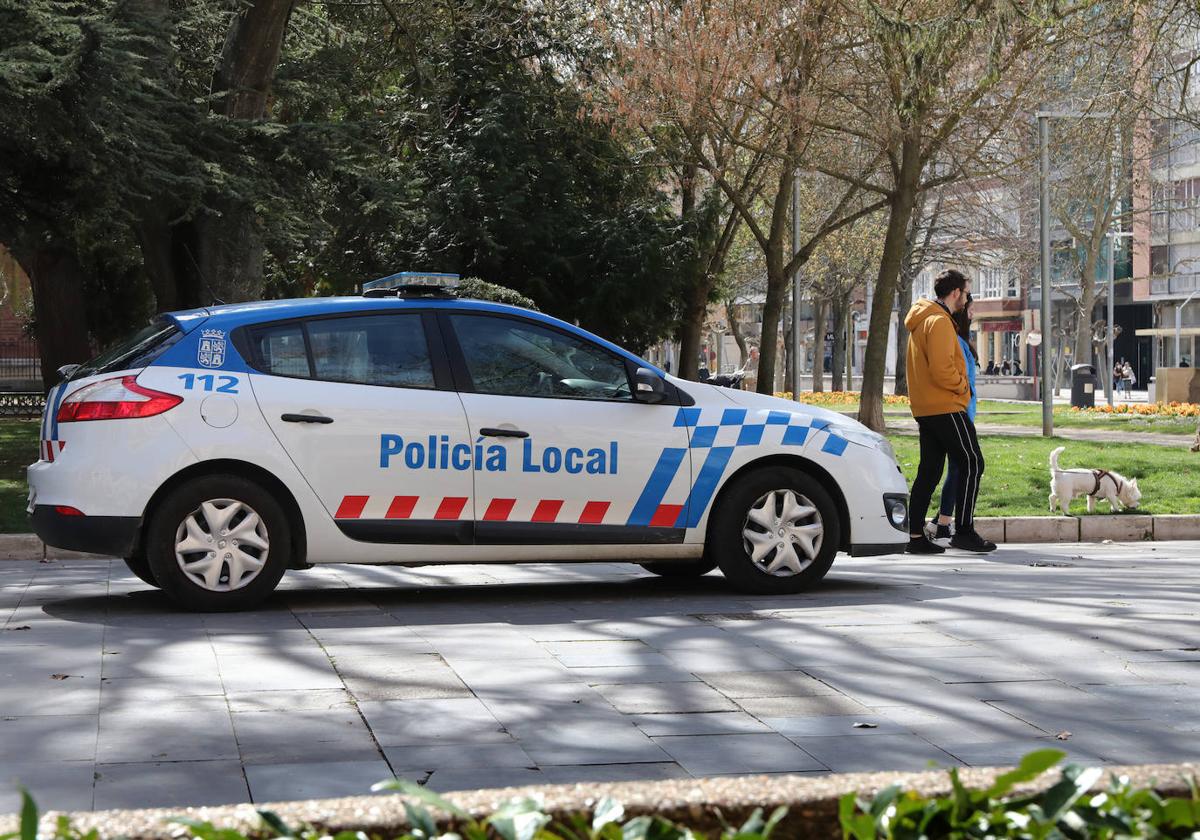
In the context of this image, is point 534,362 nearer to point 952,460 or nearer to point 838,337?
point 952,460

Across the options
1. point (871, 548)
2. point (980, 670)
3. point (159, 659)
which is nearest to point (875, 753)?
point (980, 670)

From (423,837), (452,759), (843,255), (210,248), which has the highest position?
(843,255)

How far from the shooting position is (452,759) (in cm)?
495

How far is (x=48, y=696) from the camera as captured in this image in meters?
5.94

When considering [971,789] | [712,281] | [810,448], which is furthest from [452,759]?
[712,281]

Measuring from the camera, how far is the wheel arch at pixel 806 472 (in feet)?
29.2

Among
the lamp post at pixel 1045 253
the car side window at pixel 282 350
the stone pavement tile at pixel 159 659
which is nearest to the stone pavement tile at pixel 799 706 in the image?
the stone pavement tile at pixel 159 659

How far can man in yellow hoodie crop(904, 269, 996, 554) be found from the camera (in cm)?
1120

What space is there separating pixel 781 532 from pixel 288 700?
3726 mm

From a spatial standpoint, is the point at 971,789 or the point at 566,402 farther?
the point at 566,402

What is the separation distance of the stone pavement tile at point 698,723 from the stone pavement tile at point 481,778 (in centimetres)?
64

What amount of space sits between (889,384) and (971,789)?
7864 centimetres

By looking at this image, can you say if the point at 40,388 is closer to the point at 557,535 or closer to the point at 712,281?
the point at 712,281

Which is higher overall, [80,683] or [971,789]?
[971,789]
